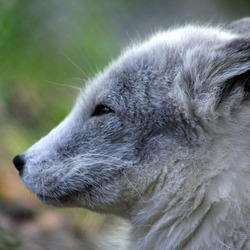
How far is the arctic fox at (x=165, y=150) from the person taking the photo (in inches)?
127

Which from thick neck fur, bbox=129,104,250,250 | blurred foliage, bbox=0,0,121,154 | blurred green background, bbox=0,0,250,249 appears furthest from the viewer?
blurred foliage, bbox=0,0,121,154

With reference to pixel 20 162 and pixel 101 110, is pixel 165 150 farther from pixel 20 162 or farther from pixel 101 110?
pixel 20 162

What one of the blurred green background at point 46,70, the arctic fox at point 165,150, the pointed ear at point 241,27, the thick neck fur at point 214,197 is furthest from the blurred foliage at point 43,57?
the thick neck fur at point 214,197

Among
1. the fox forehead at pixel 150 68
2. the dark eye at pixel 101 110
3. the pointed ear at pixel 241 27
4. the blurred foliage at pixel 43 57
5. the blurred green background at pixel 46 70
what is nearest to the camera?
the fox forehead at pixel 150 68

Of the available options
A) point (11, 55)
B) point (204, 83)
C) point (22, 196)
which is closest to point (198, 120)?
point (204, 83)

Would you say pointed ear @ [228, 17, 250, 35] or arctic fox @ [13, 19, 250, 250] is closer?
arctic fox @ [13, 19, 250, 250]

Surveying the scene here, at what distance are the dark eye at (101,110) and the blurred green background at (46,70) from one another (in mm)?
1638

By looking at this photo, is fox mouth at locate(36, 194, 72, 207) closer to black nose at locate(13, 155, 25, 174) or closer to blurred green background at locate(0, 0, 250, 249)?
black nose at locate(13, 155, 25, 174)

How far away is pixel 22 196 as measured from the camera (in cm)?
606

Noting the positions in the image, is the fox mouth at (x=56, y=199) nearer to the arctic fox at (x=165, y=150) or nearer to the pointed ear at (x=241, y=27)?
the arctic fox at (x=165, y=150)

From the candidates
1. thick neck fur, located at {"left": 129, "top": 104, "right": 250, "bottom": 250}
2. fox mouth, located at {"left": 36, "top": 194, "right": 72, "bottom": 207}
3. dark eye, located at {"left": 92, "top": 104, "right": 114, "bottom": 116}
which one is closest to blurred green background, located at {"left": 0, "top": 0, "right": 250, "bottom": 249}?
fox mouth, located at {"left": 36, "top": 194, "right": 72, "bottom": 207}

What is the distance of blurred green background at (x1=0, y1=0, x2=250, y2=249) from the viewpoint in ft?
18.9

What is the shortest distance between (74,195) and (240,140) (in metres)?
0.93

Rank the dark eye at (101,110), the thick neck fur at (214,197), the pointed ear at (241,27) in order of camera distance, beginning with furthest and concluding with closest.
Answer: the pointed ear at (241,27)
the dark eye at (101,110)
the thick neck fur at (214,197)
